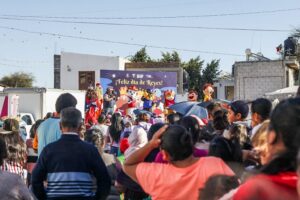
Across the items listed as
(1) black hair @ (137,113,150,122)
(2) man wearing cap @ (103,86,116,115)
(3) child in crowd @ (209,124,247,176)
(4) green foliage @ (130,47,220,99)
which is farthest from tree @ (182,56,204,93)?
(3) child in crowd @ (209,124,247,176)

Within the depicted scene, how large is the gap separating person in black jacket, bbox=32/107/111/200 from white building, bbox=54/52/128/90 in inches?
1721

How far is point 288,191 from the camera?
2.13m

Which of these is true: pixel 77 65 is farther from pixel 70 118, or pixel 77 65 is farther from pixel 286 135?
pixel 286 135

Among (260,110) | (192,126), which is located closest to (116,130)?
(260,110)

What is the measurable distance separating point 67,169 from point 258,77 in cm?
3289

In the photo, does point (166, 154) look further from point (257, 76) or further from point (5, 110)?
point (257, 76)

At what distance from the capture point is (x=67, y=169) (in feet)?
15.0

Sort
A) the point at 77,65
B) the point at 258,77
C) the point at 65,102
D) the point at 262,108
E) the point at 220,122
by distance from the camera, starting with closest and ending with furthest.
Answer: the point at 262,108 < the point at 65,102 < the point at 220,122 < the point at 258,77 < the point at 77,65

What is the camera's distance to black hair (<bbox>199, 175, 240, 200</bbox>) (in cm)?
281

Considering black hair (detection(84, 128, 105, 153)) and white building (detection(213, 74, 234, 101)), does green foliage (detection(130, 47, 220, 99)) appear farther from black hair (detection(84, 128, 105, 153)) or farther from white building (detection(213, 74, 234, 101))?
black hair (detection(84, 128, 105, 153))

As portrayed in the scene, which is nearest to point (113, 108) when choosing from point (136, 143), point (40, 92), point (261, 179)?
point (40, 92)

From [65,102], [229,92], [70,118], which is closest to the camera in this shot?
[70,118]

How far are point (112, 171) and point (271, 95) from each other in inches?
556

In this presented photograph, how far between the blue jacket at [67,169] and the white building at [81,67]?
143ft
